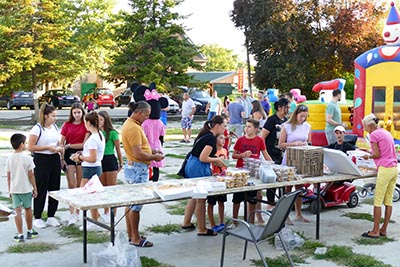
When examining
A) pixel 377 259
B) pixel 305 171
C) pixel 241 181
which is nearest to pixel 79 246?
pixel 241 181

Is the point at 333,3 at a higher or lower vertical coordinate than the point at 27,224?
higher

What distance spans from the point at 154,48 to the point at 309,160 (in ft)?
69.6

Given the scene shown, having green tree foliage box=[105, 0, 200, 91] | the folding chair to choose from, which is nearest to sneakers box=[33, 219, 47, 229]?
the folding chair

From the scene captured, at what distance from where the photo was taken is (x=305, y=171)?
22.1ft

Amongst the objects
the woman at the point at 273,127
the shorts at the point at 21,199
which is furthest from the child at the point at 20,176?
the woman at the point at 273,127

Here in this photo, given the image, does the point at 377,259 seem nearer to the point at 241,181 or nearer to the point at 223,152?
the point at 241,181

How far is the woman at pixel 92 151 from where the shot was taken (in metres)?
6.76

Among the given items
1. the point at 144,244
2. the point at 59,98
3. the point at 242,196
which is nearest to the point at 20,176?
the point at 144,244

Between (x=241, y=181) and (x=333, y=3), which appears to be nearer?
(x=241, y=181)

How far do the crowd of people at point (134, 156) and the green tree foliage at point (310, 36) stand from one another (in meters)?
21.8

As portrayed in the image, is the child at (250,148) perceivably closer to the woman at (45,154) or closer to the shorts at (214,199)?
the shorts at (214,199)

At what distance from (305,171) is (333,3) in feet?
80.0

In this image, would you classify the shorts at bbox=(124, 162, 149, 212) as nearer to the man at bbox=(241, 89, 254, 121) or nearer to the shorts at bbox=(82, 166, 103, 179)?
the shorts at bbox=(82, 166, 103, 179)

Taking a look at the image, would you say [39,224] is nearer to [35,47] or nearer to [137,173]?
[137,173]
